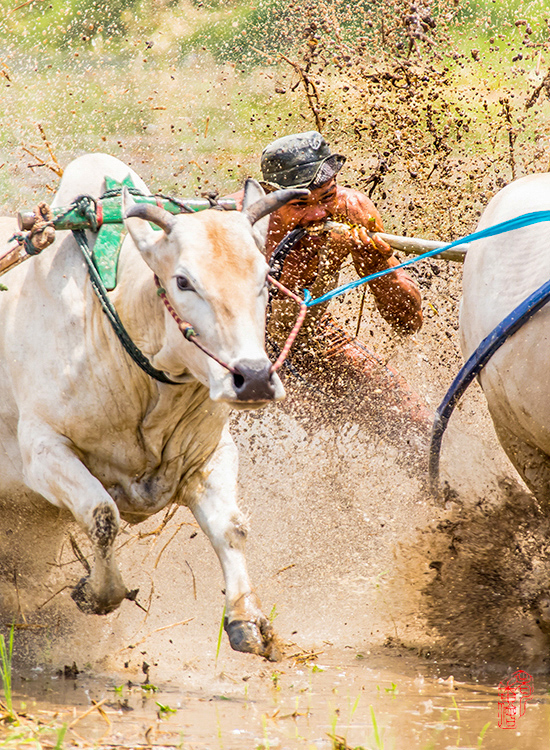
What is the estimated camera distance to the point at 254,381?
2430 millimetres

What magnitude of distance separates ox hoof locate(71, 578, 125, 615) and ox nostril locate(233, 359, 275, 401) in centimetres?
81

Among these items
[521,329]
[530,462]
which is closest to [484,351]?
[521,329]

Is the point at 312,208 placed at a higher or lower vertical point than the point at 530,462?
higher

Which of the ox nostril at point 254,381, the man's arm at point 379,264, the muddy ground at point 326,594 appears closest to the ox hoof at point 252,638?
the muddy ground at point 326,594

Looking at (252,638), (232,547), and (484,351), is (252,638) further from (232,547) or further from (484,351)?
(484,351)

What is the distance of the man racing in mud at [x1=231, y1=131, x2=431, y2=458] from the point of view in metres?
3.99

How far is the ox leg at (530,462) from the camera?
3395mm

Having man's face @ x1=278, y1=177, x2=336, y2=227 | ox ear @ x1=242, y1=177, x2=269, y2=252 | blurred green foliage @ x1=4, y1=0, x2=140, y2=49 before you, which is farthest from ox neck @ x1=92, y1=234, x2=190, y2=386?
blurred green foliage @ x1=4, y1=0, x2=140, y2=49

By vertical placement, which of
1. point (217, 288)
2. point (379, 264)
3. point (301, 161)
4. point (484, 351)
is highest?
point (301, 161)

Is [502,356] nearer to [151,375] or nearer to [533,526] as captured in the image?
[533,526]

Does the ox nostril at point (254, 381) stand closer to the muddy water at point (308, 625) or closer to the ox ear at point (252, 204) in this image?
the ox ear at point (252, 204)

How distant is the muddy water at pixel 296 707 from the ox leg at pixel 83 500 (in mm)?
298

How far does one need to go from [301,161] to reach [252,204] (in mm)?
1194

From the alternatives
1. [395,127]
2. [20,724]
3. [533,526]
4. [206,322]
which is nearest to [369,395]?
[533,526]
